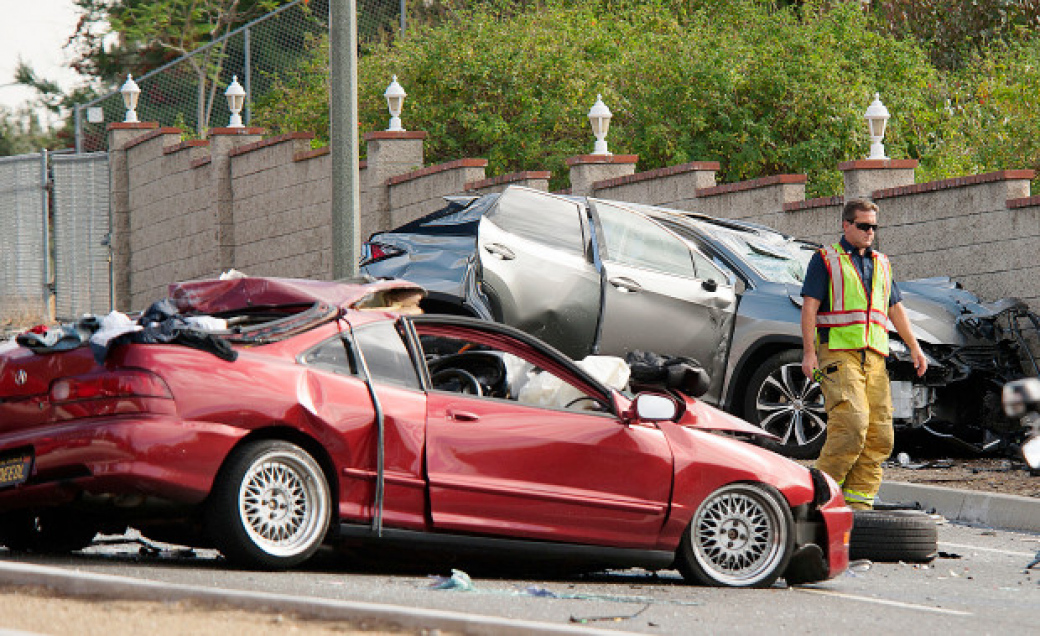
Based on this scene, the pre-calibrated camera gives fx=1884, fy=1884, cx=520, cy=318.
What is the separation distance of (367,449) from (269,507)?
1.67ft

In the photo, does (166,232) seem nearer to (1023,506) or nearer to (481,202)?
(481,202)

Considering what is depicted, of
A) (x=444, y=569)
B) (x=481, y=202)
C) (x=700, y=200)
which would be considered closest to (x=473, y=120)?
(x=700, y=200)

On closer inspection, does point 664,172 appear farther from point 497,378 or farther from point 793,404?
point 497,378

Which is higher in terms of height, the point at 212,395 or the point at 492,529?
the point at 212,395

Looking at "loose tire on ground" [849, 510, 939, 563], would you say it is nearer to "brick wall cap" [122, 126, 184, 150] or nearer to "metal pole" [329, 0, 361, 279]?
"metal pole" [329, 0, 361, 279]

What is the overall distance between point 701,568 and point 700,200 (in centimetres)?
993

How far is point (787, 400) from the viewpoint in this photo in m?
13.6

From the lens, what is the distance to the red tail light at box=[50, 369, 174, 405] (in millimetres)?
8008

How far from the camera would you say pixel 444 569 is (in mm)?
9102

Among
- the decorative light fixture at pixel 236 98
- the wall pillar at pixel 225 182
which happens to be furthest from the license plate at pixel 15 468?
the decorative light fixture at pixel 236 98

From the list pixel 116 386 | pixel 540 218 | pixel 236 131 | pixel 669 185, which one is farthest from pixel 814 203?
pixel 116 386

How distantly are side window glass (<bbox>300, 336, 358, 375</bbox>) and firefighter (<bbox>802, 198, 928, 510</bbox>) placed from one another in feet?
10.5

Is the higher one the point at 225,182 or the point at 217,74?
the point at 217,74

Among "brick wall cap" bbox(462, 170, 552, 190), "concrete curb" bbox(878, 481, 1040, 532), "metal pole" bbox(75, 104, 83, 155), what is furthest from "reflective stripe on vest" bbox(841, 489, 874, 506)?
"metal pole" bbox(75, 104, 83, 155)
